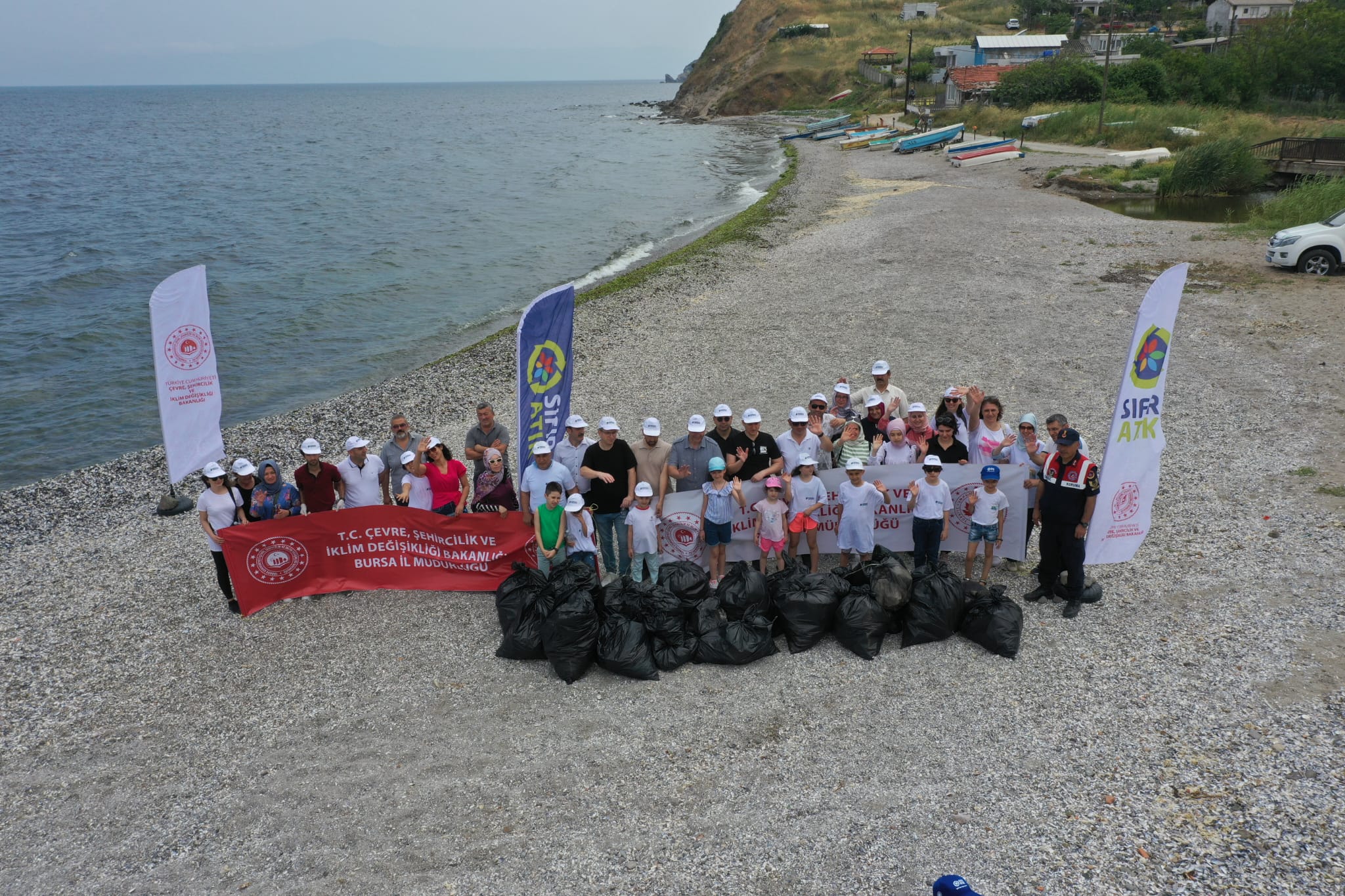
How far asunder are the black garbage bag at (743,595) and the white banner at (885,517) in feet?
3.81

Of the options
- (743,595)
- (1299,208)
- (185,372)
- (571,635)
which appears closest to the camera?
(571,635)

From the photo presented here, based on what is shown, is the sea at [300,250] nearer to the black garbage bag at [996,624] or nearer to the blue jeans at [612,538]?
the blue jeans at [612,538]

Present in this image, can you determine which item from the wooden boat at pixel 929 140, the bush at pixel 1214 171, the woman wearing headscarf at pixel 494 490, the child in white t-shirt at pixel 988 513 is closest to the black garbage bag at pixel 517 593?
the woman wearing headscarf at pixel 494 490

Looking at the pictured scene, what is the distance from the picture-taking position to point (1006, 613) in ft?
26.4

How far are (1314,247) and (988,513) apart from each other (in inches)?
699

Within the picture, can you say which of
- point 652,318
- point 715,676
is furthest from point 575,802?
point 652,318

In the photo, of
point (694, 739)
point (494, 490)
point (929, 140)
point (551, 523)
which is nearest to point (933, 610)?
point (694, 739)

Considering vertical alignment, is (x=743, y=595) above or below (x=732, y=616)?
above

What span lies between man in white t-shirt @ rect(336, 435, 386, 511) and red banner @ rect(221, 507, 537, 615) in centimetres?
33

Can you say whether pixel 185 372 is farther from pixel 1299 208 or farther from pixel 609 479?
pixel 1299 208

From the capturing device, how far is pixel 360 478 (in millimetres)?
9664

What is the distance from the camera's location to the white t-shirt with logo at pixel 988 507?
8.89 m

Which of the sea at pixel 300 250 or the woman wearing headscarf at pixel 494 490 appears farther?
the sea at pixel 300 250

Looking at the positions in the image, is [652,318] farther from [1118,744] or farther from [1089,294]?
[1118,744]
